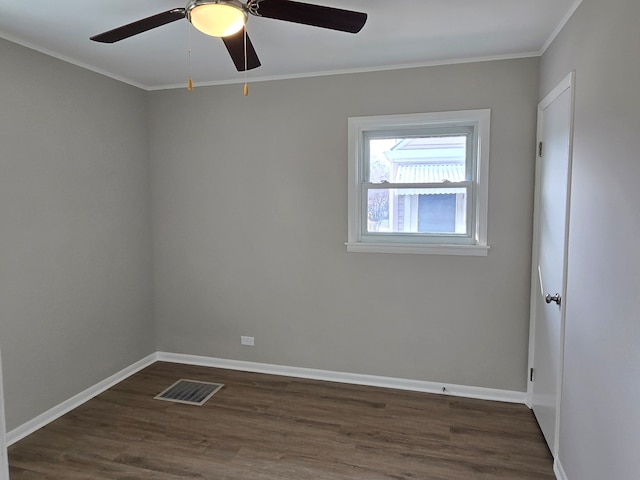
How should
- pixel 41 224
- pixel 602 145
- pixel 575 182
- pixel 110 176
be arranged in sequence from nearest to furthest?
1. pixel 602 145
2. pixel 575 182
3. pixel 41 224
4. pixel 110 176

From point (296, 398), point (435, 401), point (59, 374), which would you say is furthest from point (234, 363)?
point (435, 401)

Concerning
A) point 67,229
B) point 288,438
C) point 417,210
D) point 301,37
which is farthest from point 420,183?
point 67,229

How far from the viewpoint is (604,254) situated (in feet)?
5.60

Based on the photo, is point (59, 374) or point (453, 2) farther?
point (59, 374)

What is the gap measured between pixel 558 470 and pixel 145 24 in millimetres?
3096

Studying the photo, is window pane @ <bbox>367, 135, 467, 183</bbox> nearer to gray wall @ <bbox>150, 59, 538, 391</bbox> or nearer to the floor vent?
gray wall @ <bbox>150, 59, 538, 391</bbox>

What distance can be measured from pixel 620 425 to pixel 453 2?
81.5 inches

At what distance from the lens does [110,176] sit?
11.0 feet

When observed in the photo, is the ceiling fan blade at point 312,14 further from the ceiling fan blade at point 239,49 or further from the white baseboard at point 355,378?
the white baseboard at point 355,378

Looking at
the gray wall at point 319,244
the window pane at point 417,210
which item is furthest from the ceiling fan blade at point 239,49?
the window pane at point 417,210

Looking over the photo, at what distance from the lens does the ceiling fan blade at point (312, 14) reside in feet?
5.68

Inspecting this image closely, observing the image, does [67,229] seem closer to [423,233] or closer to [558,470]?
[423,233]

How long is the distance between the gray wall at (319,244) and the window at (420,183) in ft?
0.29

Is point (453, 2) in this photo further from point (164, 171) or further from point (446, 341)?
point (164, 171)
